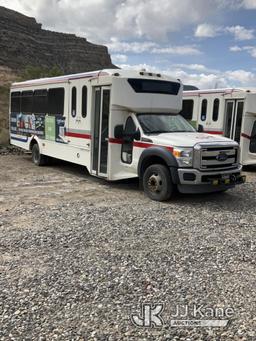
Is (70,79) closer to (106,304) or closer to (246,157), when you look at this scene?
(246,157)

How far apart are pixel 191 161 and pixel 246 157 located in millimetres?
5811

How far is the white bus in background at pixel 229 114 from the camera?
12812 mm

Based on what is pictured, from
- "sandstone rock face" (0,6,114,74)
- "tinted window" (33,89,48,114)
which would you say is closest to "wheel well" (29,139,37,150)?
"tinted window" (33,89,48,114)

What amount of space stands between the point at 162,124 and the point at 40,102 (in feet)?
16.6

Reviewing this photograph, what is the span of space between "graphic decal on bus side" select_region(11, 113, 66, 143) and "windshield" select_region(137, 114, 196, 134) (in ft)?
9.86

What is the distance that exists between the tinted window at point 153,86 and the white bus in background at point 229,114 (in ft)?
12.4

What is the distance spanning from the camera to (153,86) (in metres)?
9.53

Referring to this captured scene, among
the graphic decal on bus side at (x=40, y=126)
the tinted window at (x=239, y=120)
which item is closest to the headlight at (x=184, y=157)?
the graphic decal on bus side at (x=40, y=126)

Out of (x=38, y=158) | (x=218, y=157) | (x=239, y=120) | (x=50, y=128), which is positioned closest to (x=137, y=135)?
(x=218, y=157)

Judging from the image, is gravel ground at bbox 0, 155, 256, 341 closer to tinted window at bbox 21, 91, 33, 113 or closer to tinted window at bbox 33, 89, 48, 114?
tinted window at bbox 33, 89, 48, 114

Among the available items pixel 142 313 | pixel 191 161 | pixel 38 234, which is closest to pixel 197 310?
pixel 142 313

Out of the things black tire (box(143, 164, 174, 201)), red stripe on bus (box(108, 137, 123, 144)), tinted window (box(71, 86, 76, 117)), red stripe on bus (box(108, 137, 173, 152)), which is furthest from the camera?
tinted window (box(71, 86, 76, 117))

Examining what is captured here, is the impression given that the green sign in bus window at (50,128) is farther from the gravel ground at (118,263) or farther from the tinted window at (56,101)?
the gravel ground at (118,263)

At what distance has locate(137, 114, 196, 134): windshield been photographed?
900 centimetres
